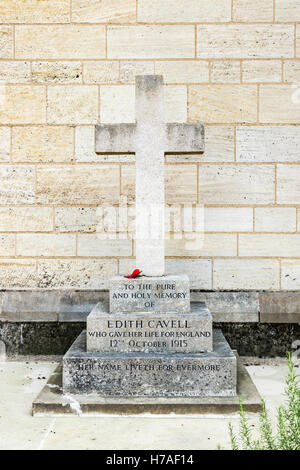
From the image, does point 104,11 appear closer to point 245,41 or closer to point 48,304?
point 245,41

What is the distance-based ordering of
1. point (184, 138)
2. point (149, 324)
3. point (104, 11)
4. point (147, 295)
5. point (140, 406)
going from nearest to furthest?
point (140, 406) → point (149, 324) → point (147, 295) → point (184, 138) → point (104, 11)

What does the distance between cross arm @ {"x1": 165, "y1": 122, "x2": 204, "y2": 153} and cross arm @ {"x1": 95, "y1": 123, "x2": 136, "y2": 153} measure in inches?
13.4

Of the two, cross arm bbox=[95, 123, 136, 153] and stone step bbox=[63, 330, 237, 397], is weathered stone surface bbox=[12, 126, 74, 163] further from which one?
stone step bbox=[63, 330, 237, 397]

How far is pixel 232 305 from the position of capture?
5391 mm

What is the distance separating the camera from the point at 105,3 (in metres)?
5.44

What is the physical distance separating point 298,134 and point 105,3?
2659 mm

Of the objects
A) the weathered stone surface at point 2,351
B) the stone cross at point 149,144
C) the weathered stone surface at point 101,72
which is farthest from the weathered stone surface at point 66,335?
the weathered stone surface at point 101,72

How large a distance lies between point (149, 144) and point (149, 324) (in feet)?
5.36

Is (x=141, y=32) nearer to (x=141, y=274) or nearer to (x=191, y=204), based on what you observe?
(x=191, y=204)

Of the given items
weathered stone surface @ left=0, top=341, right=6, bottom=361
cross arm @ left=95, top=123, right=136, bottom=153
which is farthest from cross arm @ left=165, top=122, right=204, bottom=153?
weathered stone surface @ left=0, top=341, right=6, bottom=361

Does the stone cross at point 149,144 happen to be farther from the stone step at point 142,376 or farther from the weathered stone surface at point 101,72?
the weathered stone surface at point 101,72

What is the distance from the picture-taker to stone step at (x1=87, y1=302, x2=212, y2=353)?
4.09 metres

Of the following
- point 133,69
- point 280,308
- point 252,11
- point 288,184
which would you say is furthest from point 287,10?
point 280,308

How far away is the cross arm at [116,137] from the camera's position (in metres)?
4.38
